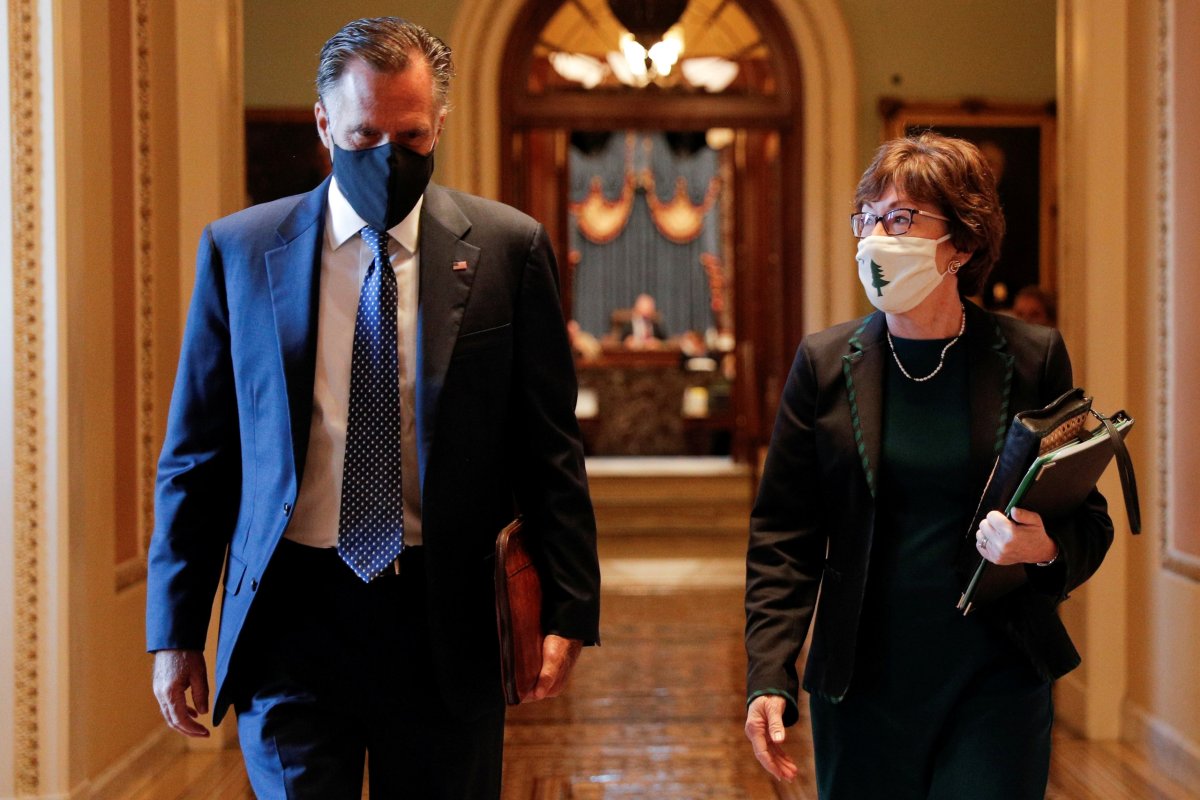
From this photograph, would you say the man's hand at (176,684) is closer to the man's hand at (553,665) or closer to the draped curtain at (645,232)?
the man's hand at (553,665)

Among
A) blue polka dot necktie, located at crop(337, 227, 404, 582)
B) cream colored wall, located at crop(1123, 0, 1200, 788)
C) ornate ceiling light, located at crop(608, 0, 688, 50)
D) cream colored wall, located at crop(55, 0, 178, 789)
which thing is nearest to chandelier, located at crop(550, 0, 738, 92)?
ornate ceiling light, located at crop(608, 0, 688, 50)

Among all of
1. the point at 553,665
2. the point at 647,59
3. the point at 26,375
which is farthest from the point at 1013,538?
the point at 647,59

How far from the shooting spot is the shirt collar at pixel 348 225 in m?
1.94

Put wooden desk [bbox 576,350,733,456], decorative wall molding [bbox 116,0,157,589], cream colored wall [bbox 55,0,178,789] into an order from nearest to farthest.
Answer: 1. cream colored wall [bbox 55,0,178,789]
2. decorative wall molding [bbox 116,0,157,589]
3. wooden desk [bbox 576,350,733,456]

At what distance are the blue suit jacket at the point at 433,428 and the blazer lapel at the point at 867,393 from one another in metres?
0.42

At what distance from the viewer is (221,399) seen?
1.95 meters

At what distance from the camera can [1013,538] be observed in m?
1.78

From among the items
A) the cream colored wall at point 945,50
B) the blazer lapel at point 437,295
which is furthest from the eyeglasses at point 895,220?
the cream colored wall at point 945,50

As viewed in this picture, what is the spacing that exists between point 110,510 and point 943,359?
114 inches

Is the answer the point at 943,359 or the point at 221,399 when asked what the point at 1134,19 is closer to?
the point at 943,359

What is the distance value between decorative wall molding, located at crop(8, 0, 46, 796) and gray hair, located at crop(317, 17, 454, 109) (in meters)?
2.07

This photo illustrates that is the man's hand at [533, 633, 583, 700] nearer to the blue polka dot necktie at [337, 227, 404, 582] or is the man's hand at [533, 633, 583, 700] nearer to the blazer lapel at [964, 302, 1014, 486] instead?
the blue polka dot necktie at [337, 227, 404, 582]

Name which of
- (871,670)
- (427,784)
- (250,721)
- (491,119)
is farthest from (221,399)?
(491,119)

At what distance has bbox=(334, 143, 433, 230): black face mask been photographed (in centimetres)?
186
